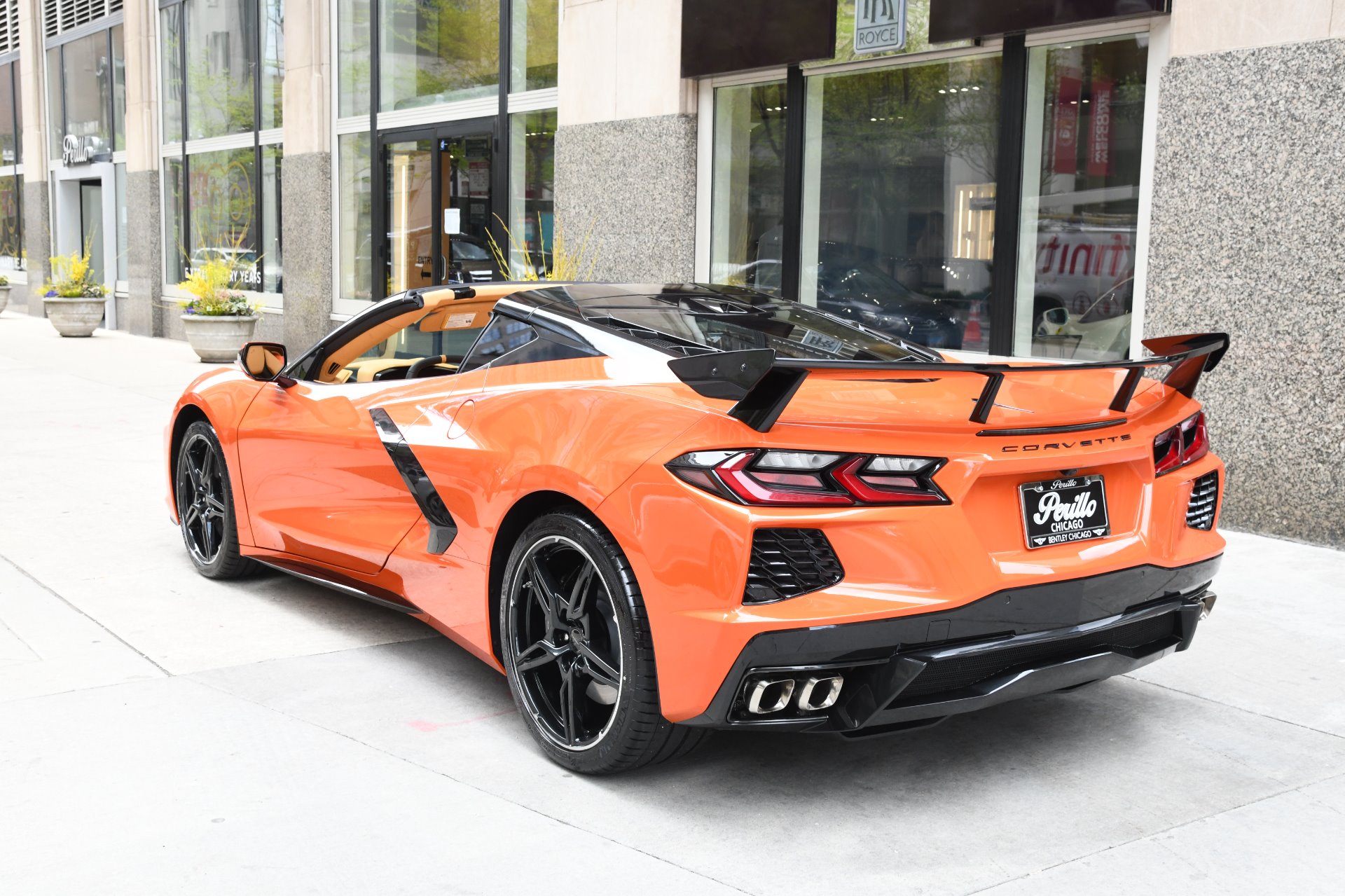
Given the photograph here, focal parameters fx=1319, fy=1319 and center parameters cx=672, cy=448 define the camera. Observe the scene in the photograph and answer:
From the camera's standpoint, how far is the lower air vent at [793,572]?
10.4 ft

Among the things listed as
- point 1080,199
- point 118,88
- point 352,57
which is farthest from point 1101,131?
point 118,88

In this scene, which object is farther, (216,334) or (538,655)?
(216,334)

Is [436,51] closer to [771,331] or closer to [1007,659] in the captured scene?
[771,331]

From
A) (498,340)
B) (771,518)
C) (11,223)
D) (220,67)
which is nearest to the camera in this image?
(771,518)

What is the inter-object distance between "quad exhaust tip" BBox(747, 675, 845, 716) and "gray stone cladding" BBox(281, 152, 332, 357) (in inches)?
544

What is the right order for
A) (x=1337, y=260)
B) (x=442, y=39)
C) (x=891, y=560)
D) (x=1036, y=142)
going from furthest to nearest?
(x=442, y=39) → (x=1036, y=142) → (x=1337, y=260) → (x=891, y=560)

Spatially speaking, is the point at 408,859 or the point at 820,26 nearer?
the point at 408,859

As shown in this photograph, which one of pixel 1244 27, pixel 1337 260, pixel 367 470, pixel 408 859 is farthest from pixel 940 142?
pixel 408 859

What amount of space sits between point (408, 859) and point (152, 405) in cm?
1039

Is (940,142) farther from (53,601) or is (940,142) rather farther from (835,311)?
(53,601)

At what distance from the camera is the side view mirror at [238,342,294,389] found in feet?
17.7

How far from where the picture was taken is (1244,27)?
717 centimetres

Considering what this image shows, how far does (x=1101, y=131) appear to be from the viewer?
814 centimetres

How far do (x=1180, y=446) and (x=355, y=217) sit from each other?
13.9m
